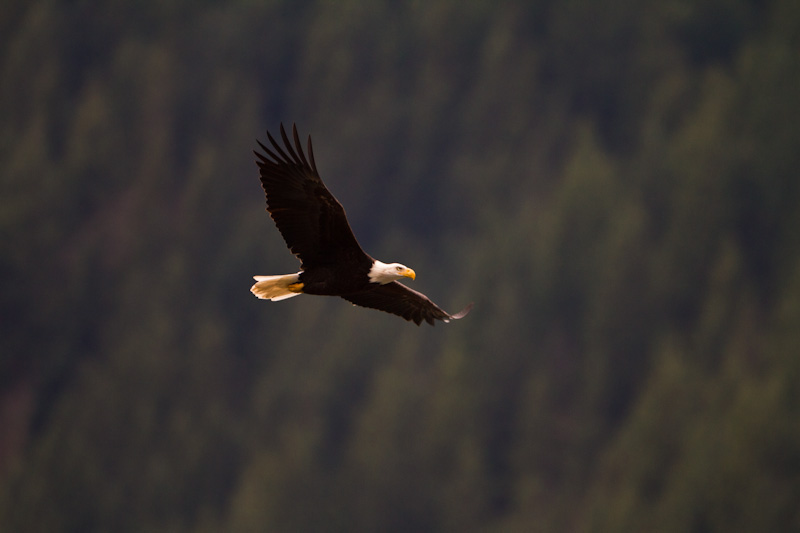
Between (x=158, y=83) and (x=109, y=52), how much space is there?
2.95m

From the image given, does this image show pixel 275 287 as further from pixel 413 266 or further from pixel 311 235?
pixel 413 266

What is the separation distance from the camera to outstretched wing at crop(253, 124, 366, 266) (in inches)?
489

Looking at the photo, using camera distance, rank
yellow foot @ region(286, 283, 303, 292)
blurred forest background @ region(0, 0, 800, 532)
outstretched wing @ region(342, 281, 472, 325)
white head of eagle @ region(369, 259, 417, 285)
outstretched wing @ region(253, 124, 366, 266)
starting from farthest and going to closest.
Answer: blurred forest background @ region(0, 0, 800, 532), outstretched wing @ region(342, 281, 472, 325), yellow foot @ region(286, 283, 303, 292), white head of eagle @ region(369, 259, 417, 285), outstretched wing @ region(253, 124, 366, 266)

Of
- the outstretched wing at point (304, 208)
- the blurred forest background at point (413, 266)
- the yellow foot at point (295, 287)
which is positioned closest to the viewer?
the outstretched wing at point (304, 208)

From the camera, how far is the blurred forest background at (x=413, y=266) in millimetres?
41062

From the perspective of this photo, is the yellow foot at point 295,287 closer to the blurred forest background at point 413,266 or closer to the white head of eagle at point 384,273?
the white head of eagle at point 384,273

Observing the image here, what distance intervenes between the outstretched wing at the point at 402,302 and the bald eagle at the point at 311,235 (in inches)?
29.6

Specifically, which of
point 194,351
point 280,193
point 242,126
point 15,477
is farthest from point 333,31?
point 280,193

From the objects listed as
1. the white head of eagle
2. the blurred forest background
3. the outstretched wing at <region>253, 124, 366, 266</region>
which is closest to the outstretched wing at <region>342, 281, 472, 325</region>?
the white head of eagle

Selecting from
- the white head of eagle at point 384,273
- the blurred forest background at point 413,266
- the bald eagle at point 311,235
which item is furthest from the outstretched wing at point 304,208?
the blurred forest background at point 413,266

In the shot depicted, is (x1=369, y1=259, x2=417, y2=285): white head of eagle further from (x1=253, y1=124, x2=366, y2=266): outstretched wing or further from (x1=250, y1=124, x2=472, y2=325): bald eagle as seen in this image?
(x1=253, y1=124, x2=366, y2=266): outstretched wing

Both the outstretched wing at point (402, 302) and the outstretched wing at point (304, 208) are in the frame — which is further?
the outstretched wing at point (402, 302)

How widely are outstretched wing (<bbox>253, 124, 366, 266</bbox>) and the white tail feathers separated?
0.33 metres

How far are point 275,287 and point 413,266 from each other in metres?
37.2
